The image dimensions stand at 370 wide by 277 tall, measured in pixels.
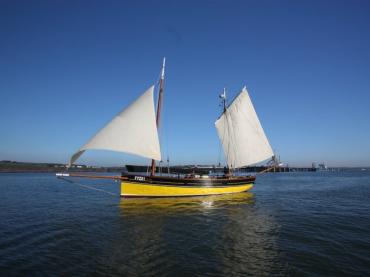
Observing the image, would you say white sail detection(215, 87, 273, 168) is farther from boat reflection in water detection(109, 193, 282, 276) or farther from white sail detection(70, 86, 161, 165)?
boat reflection in water detection(109, 193, 282, 276)

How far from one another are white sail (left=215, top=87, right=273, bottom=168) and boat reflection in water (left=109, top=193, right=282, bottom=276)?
17036mm

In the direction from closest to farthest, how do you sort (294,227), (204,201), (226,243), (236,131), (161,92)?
(226,243)
(294,227)
(204,201)
(161,92)
(236,131)

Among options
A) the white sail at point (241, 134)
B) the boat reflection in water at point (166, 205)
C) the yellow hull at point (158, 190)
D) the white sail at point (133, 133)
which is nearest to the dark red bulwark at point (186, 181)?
the yellow hull at point (158, 190)

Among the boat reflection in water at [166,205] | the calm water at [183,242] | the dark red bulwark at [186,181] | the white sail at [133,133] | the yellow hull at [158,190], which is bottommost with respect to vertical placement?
→ the calm water at [183,242]

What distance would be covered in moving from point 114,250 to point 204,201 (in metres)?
17.5

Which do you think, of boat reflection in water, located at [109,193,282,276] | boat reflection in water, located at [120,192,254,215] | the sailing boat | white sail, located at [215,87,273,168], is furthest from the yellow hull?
white sail, located at [215,87,273,168]

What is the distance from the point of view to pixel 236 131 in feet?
135

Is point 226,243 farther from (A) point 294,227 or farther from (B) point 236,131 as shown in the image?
(B) point 236,131

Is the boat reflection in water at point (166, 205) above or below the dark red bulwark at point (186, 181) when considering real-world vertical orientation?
below

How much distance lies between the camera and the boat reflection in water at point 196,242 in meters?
11.0

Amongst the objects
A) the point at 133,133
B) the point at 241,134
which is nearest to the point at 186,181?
the point at 133,133

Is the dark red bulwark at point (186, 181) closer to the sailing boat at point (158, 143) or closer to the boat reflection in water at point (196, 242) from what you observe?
the sailing boat at point (158, 143)

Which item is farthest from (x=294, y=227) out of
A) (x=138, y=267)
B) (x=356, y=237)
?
(x=138, y=267)

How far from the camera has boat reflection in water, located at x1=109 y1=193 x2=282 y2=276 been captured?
11008 millimetres
